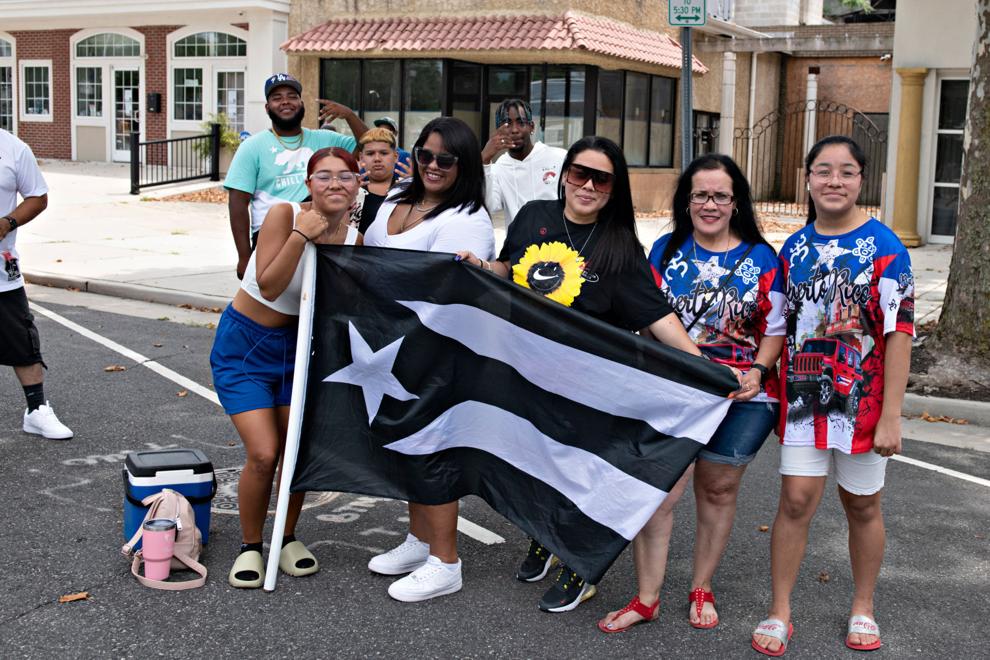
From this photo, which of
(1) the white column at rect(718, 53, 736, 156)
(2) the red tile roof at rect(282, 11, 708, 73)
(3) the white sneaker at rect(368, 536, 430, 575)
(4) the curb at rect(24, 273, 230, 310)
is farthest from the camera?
(1) the white column at rect(718, 53, 736, 156)

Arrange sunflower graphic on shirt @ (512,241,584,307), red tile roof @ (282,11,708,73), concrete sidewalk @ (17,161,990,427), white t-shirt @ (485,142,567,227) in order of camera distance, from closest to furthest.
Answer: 1. sunflower graphic on shirt @ (512,241,584,307)
2. white t-shirt @ (485,142,567,227)
3. concrete sidewalk @ (17,161,990,427)
4. red tile roof @ (282,11,708,73)

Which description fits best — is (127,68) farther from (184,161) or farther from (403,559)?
(403,559)

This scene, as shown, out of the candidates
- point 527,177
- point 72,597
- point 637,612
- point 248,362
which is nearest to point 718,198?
point 637,612

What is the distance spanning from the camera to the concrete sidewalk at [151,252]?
11.7 metres

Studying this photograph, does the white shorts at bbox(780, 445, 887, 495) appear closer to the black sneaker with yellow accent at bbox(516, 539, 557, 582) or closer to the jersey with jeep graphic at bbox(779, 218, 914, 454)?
the jersey with jeep graphic at bbox(779, 218, 914, 454)

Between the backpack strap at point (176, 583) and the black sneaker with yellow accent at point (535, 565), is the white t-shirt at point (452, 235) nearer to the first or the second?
the black sneaker with yellow accent at point (535, 565)

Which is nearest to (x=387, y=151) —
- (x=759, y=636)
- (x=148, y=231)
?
(x=759, y=636)

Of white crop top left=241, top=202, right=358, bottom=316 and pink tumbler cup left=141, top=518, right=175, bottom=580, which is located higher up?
white crop top left=241, top=202, right=358, bottom=316

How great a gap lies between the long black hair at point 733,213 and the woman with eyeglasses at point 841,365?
0.15 meters

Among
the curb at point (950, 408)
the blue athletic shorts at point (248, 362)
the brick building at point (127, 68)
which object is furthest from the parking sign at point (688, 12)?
the brick building at point (127, 68)

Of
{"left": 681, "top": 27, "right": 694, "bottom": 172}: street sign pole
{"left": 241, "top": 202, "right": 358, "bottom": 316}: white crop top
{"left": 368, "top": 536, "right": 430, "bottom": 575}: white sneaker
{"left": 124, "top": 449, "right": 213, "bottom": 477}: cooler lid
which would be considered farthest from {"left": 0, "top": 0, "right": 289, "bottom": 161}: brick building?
{"left": 368, "top": 536, "right": 430, "bottom": 575}: white sneaker

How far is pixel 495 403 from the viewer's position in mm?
4203

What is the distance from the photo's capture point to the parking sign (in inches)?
299

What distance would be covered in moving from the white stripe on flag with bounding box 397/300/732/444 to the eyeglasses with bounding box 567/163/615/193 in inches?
23.1
